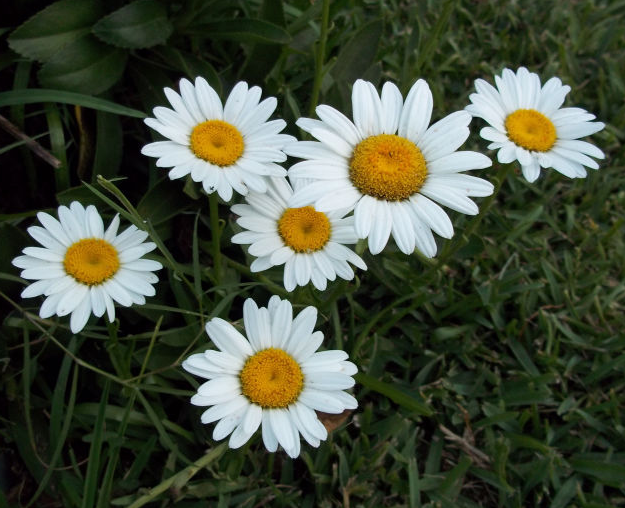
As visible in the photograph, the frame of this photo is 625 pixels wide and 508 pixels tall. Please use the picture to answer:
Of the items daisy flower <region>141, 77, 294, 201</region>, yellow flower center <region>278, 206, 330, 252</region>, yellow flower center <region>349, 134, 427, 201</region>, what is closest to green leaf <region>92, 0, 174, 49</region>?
daisy flower <region>141, 77, 294, 201</region>

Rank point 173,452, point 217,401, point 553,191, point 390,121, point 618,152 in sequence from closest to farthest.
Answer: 1. point 217,401
2. point 390,121
3. point 173,452
4. point 553,191
5. point 618,152

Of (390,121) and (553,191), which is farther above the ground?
(390,121)

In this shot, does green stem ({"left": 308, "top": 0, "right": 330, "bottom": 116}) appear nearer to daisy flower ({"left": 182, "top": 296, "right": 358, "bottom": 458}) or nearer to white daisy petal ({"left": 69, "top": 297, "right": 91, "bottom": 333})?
daisy flower ({"left": 182, "top": 296, "right": 358, "bottom": 458})

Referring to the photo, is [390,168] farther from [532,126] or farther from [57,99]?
[57,99]

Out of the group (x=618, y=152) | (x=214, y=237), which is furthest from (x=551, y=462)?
(x=618, y=152)

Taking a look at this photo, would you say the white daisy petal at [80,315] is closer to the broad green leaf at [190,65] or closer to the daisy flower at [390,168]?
the daisy flower at [390,168]

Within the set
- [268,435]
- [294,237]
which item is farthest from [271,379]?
[294,237]

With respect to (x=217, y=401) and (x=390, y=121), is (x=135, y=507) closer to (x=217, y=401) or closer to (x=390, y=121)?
(x=217, y=401)
